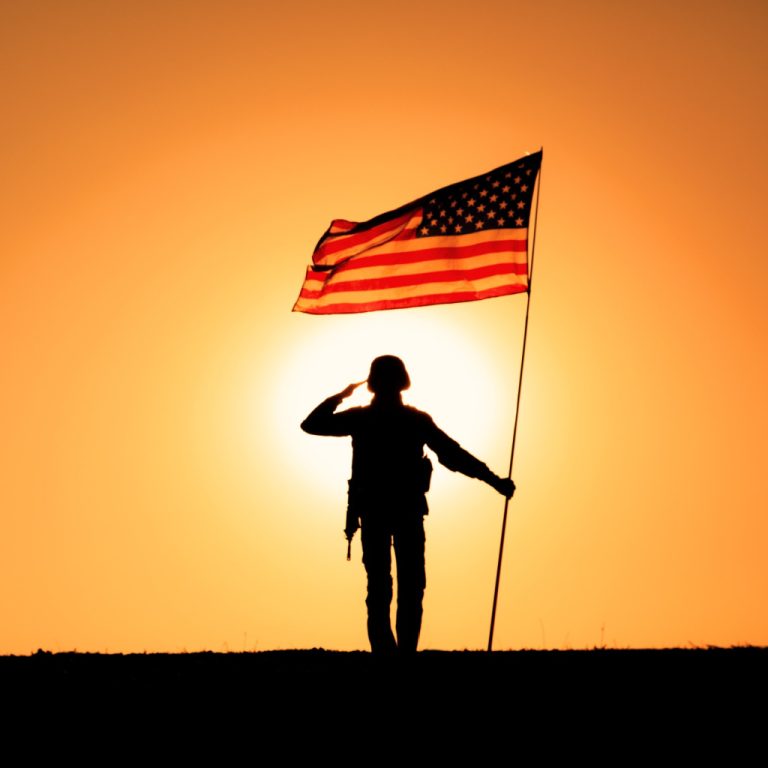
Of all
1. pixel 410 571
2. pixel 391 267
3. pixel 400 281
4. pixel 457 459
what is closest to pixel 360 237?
pixel 391 267

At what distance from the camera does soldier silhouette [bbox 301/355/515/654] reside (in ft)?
29.6

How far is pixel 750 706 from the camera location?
6.77 m

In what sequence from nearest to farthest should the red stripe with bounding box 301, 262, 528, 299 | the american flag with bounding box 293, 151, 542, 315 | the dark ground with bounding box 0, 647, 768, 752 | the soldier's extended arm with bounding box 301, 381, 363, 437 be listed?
1. the dark ground with bounding box 0, 647, 768, 752
2. the soldier's extended arm with bounding box 301, 381, 363, 437
3. the american flag with bounding box 293, 151, 542, 315
4. the red stripe with bounding box 301, 262, 528, 299

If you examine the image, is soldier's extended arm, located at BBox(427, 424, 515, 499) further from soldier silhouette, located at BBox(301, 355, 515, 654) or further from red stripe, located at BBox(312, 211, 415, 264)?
red stripe, located at BBox(312, 211, 415, 264)

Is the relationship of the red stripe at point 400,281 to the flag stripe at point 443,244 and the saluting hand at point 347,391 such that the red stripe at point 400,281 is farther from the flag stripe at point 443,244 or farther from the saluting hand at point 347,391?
the saluting hand at point 347,391

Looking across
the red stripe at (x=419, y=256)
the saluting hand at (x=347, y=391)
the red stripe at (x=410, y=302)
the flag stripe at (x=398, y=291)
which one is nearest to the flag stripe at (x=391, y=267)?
the red stripe at (x=419, y=256)

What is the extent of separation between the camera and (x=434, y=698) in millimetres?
7312

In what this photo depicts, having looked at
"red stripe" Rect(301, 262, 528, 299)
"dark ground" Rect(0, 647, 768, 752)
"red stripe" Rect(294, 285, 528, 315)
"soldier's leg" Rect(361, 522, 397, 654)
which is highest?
"red stripe" Rect(301, 262, 528, 299)

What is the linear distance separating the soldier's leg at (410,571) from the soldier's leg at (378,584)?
9 cm

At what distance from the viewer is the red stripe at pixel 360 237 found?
41.3ft

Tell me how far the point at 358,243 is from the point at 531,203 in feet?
6.14

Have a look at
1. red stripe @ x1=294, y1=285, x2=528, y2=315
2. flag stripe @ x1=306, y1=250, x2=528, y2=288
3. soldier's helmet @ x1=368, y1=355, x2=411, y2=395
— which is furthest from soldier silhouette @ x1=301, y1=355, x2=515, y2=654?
flag stripe @ x1=306, y1=250, x2=528, y2=288

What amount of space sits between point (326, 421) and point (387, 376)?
635mm

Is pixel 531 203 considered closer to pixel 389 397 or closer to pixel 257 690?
pixel 389 397
